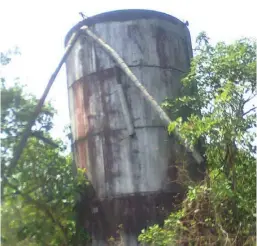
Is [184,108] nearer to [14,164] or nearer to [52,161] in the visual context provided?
[52,161]

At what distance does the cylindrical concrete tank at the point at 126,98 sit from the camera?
10.3 m

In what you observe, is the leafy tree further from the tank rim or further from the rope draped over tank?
Result: the tank rim

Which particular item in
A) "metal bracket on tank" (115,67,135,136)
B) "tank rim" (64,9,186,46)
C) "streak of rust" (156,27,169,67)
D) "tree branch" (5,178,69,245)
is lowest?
"tree branch" (5,178,69,245)

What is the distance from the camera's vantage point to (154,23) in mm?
11484

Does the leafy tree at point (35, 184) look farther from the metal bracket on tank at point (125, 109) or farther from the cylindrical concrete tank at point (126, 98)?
the metal bracket on tank at point (125, 109)

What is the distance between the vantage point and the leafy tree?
28.5 feet

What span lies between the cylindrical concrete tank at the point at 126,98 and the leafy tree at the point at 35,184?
2.62 feet

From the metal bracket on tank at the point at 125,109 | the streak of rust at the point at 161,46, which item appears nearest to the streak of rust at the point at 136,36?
the streak of rust at the point at 161,46

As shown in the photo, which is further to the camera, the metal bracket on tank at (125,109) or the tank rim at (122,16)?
the tank rim at (122,16)

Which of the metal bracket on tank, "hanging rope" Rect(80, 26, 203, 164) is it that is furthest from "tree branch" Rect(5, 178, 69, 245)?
"hanging rope" Rect(80, 26, 203, 164)

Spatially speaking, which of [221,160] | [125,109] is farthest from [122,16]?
[221,160]

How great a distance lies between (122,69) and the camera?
10.8 meters

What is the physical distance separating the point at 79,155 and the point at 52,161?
4.28 feet

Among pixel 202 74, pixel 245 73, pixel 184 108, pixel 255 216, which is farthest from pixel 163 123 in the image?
pixel 255 216
